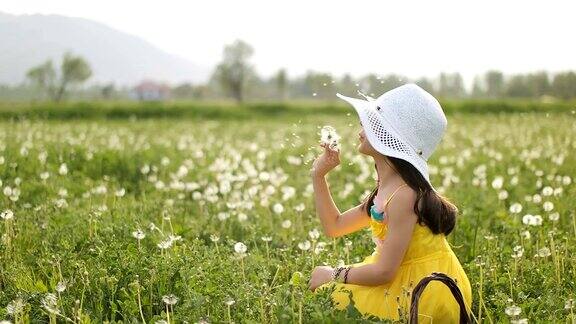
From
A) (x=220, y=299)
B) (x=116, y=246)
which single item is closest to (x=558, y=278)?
(x=220, y=299)

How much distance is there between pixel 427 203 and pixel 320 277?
0.64 metres

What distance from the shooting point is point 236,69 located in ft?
325

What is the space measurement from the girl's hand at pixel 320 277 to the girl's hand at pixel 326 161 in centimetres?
54

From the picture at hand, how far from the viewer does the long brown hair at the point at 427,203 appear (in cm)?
325

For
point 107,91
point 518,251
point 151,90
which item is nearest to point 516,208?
point 518,251

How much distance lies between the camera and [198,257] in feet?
12.5

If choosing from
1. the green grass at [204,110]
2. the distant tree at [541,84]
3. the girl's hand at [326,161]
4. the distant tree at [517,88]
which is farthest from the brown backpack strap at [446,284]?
the distant tree at [517,88]

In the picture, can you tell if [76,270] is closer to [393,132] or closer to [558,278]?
[393,132]

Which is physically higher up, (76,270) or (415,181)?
(415,181)

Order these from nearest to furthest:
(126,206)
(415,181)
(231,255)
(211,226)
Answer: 1. (415,181)
2. (231,255)
3. (211,226)
4. (126,206)

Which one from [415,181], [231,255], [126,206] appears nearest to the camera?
[415,181]

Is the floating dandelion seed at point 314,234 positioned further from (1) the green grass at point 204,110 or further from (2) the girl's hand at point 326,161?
(1) the green grass at point 204,110

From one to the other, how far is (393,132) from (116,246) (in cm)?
164

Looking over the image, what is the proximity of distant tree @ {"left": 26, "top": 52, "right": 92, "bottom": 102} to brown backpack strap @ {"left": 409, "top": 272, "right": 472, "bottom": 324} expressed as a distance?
206 ft
